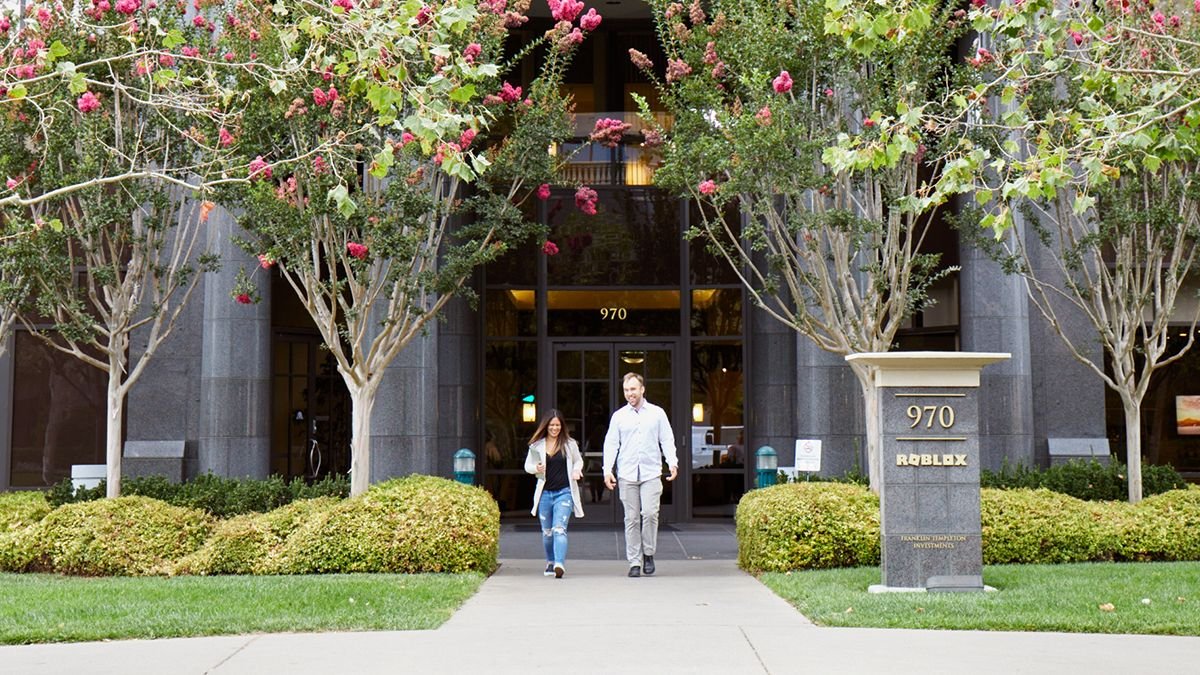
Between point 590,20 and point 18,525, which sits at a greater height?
point 590,20

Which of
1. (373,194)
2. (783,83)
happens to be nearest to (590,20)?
(783,83)

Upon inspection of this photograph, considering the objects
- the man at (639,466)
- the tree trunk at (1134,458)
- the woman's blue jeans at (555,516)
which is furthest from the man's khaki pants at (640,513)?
the tree trunk at (1134,458)

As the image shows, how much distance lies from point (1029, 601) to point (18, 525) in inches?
395

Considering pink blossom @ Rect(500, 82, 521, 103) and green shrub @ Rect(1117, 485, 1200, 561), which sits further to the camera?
pink blossom @ Rect(500, 82, 521, 103)

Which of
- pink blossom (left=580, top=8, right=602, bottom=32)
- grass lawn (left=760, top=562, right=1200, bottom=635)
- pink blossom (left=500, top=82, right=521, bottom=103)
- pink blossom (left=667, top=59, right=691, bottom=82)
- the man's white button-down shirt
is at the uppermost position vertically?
pink blossom (left=580, top=8, right=602, bottom=32)

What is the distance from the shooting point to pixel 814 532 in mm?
11586

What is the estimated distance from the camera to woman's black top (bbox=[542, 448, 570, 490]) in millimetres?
11836

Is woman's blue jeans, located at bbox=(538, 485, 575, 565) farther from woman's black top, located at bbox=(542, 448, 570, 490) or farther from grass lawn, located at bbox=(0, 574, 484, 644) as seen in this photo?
grass lawn, located at bbox=(0, 574, 484, 644)

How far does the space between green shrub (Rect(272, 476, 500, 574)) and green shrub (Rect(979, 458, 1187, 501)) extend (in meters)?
6.33

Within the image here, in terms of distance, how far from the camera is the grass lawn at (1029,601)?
26.8ft

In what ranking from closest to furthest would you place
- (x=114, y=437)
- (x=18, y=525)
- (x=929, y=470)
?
(x=929, y=470), (x=18, y=525), (x=114, y=437)

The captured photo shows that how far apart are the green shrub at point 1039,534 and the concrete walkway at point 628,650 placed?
11.6ft

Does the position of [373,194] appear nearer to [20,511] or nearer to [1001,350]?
[20,511]

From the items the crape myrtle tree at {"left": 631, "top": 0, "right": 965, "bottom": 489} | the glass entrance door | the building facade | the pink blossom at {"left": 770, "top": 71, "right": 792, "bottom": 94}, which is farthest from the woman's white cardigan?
the glass entrance door
